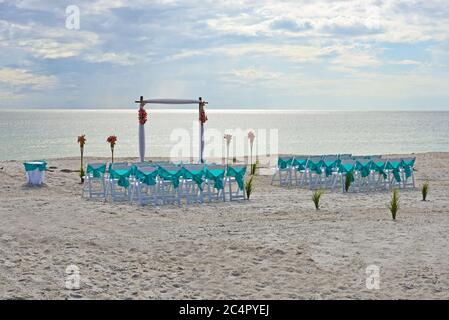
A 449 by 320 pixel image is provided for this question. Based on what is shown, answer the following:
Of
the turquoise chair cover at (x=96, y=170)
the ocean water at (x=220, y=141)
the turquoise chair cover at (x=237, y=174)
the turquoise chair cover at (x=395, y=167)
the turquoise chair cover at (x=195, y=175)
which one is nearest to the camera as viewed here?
the turquoise chair cover at (x=195, y=175)

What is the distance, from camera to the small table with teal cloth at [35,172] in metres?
14.1

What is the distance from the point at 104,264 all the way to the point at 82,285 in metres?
0.80

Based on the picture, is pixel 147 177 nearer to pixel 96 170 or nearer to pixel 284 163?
pixel 96 170

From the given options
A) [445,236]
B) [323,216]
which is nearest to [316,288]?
[445,236]

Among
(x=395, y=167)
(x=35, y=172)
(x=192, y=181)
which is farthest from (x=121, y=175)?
(x=395, y=167)

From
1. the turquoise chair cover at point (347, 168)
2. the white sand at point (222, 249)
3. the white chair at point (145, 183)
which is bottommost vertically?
the white sand at point (222, 249)

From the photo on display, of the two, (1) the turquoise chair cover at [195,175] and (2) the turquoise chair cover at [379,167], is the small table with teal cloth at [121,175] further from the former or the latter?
(2) the turquoise chair cover at [379,167]

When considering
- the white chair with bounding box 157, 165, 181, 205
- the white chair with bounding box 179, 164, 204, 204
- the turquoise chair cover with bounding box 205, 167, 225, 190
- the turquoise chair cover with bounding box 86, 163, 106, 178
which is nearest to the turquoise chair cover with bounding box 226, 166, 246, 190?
the turquoise chair cover with bounding box 205, 167, 225, 190

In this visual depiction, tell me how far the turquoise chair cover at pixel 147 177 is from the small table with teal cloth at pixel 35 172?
3495 mm

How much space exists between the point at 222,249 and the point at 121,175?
16.7ft

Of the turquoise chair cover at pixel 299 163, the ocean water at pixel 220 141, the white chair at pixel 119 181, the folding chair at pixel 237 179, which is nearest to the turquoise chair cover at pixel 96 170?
the white chair at pixel 119 181

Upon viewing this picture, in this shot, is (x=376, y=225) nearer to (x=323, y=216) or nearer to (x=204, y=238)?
(x=323, y=216)

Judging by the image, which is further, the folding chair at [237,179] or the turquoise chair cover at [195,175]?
the folding chair at [237,179]
